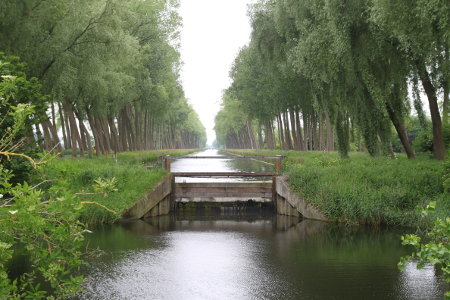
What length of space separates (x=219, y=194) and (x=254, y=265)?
820cm

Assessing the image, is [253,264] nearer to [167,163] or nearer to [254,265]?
[254,265]

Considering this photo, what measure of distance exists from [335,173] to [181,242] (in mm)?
6944

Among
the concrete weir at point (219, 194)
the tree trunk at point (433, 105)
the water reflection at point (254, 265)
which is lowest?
the water reflection at point (254, 265)

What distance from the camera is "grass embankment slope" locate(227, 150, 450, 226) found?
1330 cm

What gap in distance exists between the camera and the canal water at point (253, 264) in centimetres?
736

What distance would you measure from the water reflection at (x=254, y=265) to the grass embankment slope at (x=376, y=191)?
0.68 m

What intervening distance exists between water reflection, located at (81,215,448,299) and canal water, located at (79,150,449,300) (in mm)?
18

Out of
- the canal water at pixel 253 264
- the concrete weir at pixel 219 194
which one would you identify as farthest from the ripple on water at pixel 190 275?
the concrete weir at pixel 219 194

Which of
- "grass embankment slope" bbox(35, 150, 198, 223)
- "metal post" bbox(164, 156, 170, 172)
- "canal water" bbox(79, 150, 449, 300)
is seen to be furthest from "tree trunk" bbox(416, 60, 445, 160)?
"grass embankment slope" bbox(35, 150, 198, 223)

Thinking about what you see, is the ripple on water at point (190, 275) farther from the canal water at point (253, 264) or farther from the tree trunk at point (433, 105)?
the tree trunk at point (433, 105)

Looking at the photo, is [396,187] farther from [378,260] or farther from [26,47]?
[26,47]

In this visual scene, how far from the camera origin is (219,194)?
1720 centimetres

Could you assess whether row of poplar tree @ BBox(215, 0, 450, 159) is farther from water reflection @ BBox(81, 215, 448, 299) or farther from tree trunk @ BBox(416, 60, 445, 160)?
water reflection @ BBox(81, 215, 448, 299)

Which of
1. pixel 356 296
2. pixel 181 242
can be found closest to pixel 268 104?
pixel 181 242
